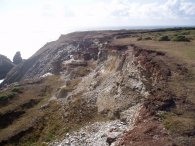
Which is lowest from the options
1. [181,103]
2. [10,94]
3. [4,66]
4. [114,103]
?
[4,66]

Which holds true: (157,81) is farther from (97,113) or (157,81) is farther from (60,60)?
(60,60)

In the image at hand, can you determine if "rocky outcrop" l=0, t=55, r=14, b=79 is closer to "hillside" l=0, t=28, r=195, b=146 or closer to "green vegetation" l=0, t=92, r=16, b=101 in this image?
"hillside" l=0, t=28, r=195, b=146

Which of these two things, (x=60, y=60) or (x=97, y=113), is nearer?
(x=97, y=113)

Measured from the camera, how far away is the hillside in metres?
28.3

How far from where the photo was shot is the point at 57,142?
3709cm

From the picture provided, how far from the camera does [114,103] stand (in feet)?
129

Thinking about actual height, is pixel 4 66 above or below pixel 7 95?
below

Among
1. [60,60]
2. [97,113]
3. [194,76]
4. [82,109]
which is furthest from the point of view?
[60,60]

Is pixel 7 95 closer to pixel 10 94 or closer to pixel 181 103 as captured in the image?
pixel 10 94

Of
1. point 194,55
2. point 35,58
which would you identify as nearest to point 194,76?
point 194,55

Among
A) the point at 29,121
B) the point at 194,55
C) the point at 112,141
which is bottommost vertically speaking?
the point at 29,121

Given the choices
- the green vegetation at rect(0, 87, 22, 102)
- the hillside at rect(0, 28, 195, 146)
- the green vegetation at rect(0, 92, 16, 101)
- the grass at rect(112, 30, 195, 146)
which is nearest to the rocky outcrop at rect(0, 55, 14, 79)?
the hillside at rect(0, 28, 195, 146)

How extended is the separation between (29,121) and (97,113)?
38.5ft

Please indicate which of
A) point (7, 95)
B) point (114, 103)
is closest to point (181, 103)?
point (114, 103)
